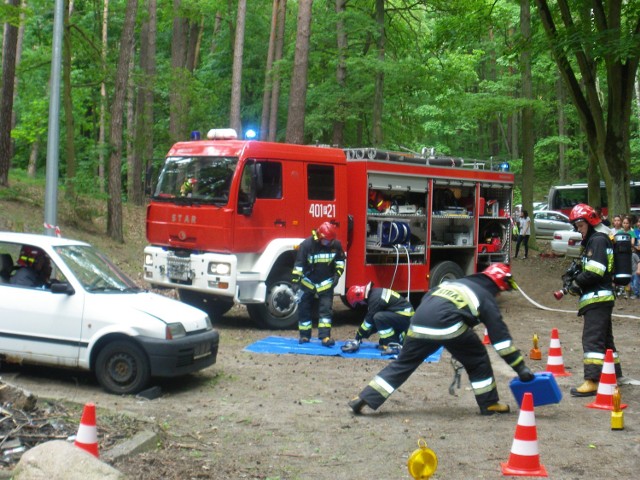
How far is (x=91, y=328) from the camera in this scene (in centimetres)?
809

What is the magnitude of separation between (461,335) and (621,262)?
8.18 ft

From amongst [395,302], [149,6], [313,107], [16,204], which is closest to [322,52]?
[313,107]

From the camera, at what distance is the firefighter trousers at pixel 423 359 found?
7277mm

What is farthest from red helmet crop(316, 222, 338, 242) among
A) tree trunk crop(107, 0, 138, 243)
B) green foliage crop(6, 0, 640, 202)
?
tree trunk crop(107, 0, 138, 243)

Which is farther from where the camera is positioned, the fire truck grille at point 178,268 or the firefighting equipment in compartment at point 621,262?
the fire truck grille at point 178,268

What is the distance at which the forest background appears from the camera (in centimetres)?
1842

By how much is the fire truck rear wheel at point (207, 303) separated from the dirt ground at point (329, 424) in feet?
9.34

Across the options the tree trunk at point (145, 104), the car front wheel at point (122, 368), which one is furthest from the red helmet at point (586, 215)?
the tree trunk at point (145, 104)

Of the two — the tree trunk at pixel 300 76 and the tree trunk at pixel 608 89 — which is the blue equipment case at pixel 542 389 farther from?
the tree trunk at pixel 300 76

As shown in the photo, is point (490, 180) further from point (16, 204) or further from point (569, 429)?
point (16, 204)

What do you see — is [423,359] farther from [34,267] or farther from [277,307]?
[277,307]

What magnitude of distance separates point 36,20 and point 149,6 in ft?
22.8

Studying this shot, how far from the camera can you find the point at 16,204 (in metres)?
20.1

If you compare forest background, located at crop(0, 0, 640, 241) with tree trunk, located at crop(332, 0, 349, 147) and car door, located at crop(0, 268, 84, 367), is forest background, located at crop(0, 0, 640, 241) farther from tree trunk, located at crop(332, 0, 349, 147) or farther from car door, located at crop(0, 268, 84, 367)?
car door, located at crop(0, 268, 84, 367)
